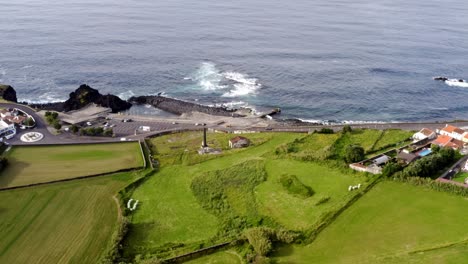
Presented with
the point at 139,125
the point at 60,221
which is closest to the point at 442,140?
the point at 139,125

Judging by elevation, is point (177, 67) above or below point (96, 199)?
above

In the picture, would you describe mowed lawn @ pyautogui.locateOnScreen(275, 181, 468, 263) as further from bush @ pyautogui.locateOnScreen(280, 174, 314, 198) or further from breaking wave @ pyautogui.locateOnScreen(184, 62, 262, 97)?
breaking wave @ pyautogui.locateOnScreen(184, 62, 262, 97)

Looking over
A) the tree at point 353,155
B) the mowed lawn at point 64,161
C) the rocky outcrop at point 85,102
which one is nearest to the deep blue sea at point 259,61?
the rocky outcrop at point 85,102

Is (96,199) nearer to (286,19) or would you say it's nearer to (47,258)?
(47,258)

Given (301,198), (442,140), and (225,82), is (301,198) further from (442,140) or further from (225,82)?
(225,82)

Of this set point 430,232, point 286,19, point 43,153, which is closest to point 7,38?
point 43,153

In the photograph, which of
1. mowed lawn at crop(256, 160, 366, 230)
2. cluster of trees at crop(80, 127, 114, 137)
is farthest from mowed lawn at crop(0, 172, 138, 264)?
mowed lawn at crop(256, 160, 366, 230)
